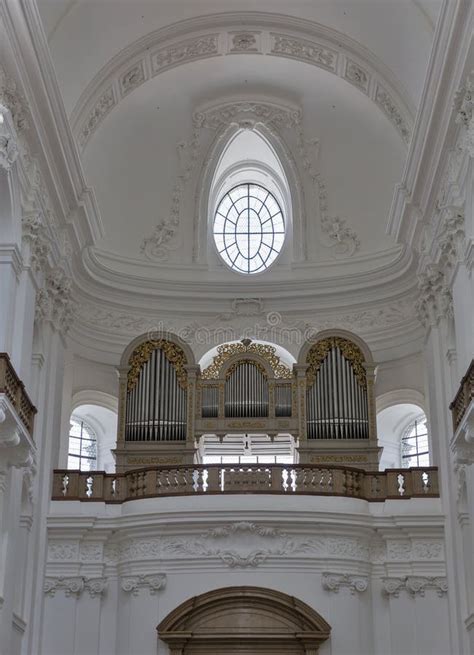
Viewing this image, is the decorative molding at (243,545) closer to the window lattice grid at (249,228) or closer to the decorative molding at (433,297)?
the decorative molding at (433,297)

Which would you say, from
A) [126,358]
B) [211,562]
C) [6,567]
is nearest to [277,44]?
[126,358]

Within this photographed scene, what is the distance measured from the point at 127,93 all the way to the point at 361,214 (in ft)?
20.1

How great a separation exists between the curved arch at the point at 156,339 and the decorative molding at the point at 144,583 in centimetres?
506

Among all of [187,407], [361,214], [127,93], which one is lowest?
[187,407]

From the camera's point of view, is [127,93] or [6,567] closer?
[6,567]

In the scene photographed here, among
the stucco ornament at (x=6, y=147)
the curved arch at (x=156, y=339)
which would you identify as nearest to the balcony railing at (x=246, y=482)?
the curved arch at (x=156, y=339)

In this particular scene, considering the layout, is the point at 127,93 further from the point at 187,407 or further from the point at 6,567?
the point at 6,567

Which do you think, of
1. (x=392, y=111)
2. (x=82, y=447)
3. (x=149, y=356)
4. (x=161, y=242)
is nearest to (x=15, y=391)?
(x=149, y=356)

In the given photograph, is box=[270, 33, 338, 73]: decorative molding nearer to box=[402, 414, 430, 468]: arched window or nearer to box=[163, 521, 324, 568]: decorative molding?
box=[402, 414, 430, 468]: arched window

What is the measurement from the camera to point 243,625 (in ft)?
59.2

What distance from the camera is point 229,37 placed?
2277 cm

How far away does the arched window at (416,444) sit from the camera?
24078 millimetres

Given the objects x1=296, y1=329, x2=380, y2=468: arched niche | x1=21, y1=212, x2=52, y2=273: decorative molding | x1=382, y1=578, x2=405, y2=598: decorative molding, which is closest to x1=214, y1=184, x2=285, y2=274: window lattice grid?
x1=296, y1=329, x2=380, y2=468: arched niche

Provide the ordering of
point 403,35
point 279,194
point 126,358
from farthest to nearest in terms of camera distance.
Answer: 1. point 279,194
2. point 126,358
3. point 403,35
